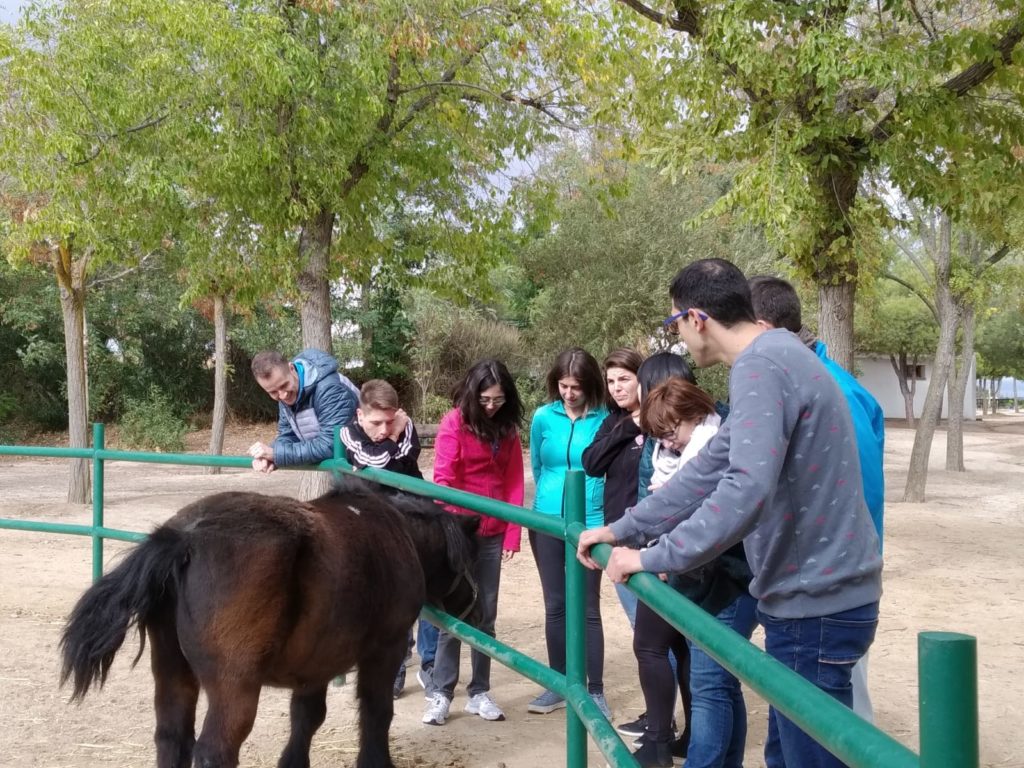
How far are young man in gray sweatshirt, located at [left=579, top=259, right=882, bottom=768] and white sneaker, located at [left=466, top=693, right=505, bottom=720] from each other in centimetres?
243

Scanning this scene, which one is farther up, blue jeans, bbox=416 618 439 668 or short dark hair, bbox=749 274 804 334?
short dark hair, bbox=749 274 804 334

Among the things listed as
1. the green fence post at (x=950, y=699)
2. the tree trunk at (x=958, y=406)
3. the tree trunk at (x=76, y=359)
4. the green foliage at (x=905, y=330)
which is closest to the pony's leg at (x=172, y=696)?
the green fence post at (x=950, y=699)

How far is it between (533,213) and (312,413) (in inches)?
295

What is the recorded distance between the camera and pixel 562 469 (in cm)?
445

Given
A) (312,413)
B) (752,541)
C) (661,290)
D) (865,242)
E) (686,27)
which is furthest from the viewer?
(661,290)

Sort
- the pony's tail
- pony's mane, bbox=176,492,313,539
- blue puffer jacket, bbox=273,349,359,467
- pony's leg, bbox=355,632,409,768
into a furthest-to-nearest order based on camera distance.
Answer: blue puffer jacket, bbox=273,349,359,467
pony's leg, bbox=355,632,409,768
pony's mane, bbox=176,492,313,539
the pony's tail

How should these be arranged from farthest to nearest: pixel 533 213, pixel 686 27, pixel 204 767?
pixel 533 213 < pixel 686 27 < pixel 204 767

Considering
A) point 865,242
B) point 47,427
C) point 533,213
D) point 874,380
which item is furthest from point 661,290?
point 874,380

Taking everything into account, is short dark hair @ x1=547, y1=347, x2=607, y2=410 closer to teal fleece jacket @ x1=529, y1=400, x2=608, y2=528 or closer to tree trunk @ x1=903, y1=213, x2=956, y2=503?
teal fleece jacket @ x1=529, y1=400, x2=608, y2=528

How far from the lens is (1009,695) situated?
4.96 m

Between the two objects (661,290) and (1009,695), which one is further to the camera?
(661,290)

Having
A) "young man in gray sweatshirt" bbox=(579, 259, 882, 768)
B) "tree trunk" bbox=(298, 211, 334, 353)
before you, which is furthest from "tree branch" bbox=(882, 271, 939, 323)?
"young man in gray sweatshirt" bbox=(579, 259, 882, 768)

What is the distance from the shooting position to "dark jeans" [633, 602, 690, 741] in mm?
3494

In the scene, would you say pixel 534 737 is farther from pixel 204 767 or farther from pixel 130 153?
pixel 130 153
